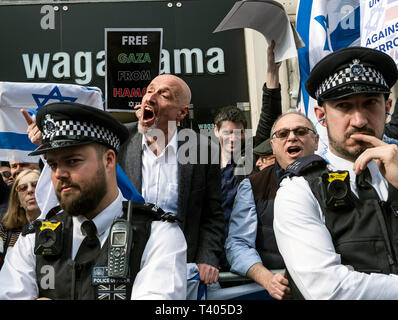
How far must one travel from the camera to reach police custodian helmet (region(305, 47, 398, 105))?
100 inches

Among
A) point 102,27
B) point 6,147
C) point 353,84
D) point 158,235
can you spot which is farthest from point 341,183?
point 102,27

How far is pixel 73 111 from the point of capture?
2689mm

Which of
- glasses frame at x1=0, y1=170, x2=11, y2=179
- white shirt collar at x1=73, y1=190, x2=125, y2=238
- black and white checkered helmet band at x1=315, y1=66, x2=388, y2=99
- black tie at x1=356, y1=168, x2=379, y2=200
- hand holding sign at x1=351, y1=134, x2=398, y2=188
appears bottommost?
white shirt collar at x1=73, y1=190, x2=125, y2=238

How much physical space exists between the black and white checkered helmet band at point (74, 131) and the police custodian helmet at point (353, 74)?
1.17m

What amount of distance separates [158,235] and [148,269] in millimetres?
197

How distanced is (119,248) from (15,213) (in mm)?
2355

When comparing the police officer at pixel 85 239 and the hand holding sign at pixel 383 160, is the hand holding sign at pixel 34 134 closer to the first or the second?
the police officer at pixel 85 239

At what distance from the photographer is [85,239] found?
253 cm

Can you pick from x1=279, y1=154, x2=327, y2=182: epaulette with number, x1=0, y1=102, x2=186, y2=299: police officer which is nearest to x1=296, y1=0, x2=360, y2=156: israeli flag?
x1=279, y1=154, x2=327, y2=182: epaulette with number

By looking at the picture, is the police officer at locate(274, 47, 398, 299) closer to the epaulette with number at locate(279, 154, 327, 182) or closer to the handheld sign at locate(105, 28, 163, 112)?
the epaulette with number at locate(279, 154, 327, 182)

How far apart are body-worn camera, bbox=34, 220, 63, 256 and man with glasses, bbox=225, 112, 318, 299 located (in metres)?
1.21

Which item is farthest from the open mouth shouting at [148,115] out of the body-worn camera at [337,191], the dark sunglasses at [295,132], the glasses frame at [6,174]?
Answer: the glasses frame at [6,174]

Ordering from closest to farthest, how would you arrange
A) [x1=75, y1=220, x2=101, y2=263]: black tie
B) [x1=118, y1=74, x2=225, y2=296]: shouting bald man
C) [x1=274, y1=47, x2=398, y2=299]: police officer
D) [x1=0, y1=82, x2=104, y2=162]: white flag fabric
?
[x1=274, y1=47, x2=398, y2=299]: police officer
[x1=75, y1=220, x2=101, y2=263]: black tie
[x1=118, y1=74, x2=225, y2=296]: shouting bald man
[x1=0, y1=82, x2=104, y2=162]: white flag fabric
